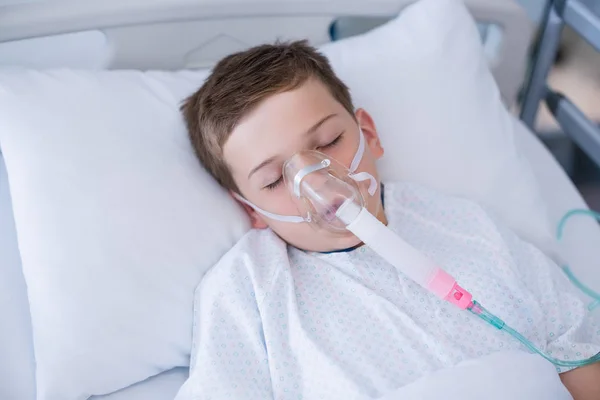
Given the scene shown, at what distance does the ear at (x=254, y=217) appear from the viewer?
135 cm

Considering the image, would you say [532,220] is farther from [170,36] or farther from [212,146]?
[170,36]

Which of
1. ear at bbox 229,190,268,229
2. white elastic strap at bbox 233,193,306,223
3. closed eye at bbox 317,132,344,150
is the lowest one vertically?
ear at bbox 229,190,268,229

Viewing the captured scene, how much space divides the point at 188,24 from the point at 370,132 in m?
0.55

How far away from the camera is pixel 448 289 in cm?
108

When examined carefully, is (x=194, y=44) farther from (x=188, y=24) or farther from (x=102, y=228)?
(x=102, y=228)

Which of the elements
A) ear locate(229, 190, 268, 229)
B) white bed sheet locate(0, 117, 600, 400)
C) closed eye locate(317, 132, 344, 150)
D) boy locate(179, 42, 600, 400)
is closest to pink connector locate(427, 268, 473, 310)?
boy locate(179, 42, 600, 400)

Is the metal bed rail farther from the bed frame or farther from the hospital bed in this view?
the bed frame

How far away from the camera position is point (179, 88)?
145 cm

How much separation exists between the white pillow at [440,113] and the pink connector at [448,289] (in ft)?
1.54

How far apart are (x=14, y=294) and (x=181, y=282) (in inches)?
13.8

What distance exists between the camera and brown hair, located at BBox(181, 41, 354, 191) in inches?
47.8

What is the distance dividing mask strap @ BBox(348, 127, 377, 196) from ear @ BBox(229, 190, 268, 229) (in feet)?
0.81

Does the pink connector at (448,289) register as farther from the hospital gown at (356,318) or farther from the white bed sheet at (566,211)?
the white bed sheet at (566,211)

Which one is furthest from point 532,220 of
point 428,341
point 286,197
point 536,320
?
point 286,197
